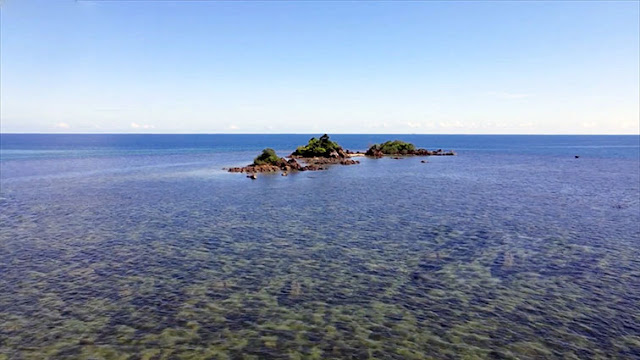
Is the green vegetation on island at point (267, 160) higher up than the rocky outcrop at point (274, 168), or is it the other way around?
the green vegetation on island at point (267, 160)

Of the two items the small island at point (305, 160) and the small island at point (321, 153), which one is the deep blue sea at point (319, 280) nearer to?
the small island at point (305, 160)

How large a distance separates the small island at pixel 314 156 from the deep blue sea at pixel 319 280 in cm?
4234

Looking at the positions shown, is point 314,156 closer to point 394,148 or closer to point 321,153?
point 321,153

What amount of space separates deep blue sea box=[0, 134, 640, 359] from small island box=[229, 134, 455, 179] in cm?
4234

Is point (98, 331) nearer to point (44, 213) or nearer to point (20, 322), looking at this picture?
point (20, 322)

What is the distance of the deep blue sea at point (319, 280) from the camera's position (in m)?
17.2

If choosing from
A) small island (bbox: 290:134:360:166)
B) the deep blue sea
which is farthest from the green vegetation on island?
the deep blue sea

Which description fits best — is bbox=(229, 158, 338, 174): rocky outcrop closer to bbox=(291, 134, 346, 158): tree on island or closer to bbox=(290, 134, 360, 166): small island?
bbox=(290, 134, 360, 166): small island

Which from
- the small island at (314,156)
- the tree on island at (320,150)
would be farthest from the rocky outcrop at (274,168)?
the tree on island at (320,150)

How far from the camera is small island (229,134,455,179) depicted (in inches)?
3687

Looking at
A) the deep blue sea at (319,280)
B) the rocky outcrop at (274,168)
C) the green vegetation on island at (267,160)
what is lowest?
the deep blue sea at (319,280)

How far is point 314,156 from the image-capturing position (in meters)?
125

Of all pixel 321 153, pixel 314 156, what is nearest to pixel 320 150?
pixel 321 153

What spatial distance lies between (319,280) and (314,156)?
10191 centimetres
